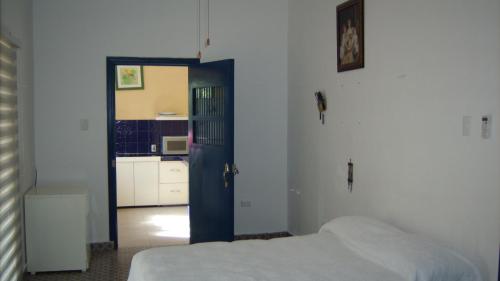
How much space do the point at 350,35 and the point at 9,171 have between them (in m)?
2.87

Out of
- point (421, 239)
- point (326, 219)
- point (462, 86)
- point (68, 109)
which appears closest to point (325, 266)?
point (421, 239)

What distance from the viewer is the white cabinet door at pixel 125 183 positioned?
754 cm

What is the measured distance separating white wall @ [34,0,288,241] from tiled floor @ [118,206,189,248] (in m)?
0.59

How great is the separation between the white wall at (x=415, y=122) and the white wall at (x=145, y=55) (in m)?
0.77

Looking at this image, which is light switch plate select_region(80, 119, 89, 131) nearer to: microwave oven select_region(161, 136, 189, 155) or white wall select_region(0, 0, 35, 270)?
white wall select_region(0, 0, 35, 270)

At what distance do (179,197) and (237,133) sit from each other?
257 centimetres

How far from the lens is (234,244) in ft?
11.0

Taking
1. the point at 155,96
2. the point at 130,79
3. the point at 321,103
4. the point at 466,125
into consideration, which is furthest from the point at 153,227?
the point at 466,125

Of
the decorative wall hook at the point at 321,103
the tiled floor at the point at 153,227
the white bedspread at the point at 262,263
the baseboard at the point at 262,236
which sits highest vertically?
the decorative wall hook at the point at 321,103

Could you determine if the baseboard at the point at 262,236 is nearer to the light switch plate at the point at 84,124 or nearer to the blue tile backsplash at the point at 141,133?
the light switch plate at the point at 84,124

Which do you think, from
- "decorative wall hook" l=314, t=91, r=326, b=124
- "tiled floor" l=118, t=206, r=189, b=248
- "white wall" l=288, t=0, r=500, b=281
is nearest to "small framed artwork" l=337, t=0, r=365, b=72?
"white wall" l=288, t=0, r=500, b=281

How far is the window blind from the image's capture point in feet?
11.7

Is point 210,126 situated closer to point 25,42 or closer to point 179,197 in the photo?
point 25,42

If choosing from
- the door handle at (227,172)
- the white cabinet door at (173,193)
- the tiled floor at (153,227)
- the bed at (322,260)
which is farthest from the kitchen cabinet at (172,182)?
the bed at (322,260)
